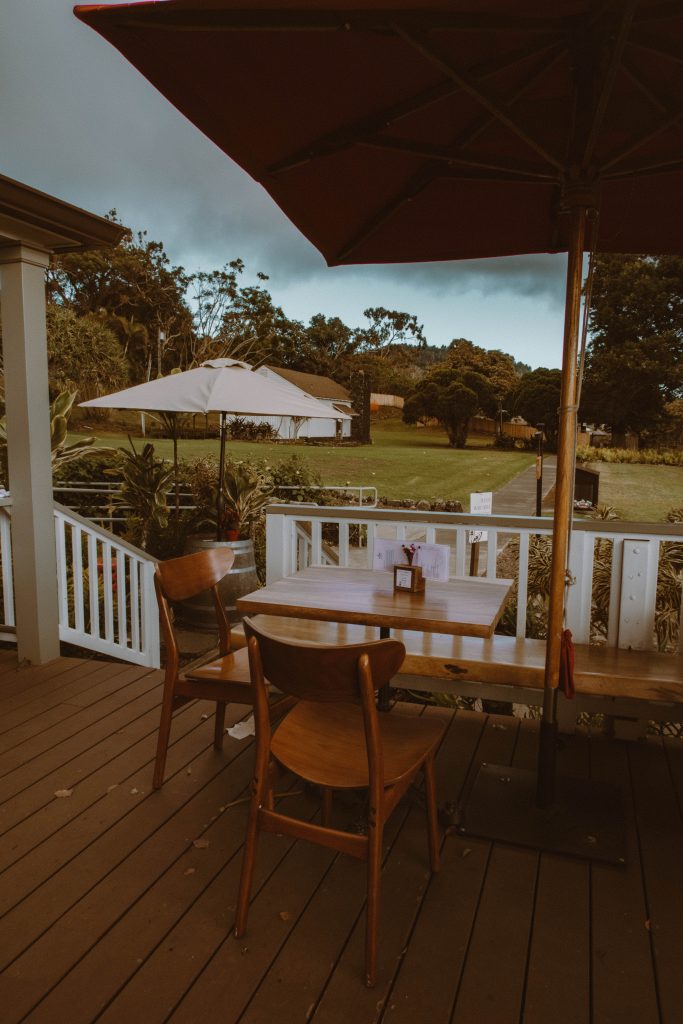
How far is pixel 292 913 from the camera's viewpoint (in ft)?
6.15

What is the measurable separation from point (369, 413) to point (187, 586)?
2983 cm

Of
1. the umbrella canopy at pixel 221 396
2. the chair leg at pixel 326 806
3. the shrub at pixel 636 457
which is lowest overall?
the chair leg at pixel 326 806

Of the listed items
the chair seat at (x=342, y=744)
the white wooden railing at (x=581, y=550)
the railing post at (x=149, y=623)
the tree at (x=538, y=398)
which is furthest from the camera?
the tree at (x=538, y=398)

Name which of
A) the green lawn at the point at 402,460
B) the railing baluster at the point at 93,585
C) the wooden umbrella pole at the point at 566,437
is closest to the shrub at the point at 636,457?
the green lawn at the point at 402,460

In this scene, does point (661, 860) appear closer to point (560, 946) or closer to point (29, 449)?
point (560, 946)

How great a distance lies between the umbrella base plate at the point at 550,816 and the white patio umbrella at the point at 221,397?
272cm

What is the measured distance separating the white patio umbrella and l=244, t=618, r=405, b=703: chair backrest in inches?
118

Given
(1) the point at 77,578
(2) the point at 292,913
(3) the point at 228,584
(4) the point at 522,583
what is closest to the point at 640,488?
(3) the point at 228,584

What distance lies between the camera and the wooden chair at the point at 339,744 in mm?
1590

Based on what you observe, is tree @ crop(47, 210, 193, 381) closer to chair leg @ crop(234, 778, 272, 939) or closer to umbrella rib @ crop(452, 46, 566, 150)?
umbrella rib @ crop(452, 46, 566, 150)

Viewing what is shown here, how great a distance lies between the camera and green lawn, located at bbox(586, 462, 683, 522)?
1731 cm

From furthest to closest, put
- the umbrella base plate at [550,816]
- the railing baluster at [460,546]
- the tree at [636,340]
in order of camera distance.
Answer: the tree at [636,340] → the railing baluster at [460,546] → the umbrella base plate at [550,816]

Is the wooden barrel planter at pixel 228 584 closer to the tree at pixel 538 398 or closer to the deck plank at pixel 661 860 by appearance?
the deck plank at pixel 661 860

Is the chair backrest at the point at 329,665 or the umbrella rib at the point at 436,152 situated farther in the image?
the umbrella rib at the point at 436,152
